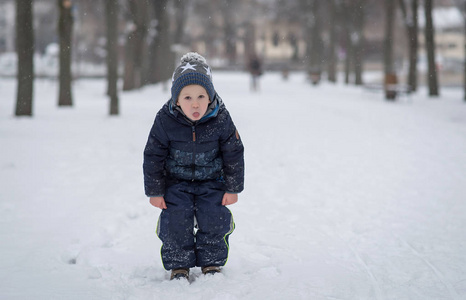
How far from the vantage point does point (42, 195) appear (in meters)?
5.70

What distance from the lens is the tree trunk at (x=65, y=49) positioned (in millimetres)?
14555

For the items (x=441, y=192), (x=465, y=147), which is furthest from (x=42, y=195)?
(x=465, y=147)

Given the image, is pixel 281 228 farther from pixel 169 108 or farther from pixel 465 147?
pixel 465 147

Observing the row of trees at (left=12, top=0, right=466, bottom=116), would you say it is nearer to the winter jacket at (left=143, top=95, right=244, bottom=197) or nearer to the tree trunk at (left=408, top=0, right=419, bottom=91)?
the tree trunk at (left=408, top=0, right=419, bottom=91)

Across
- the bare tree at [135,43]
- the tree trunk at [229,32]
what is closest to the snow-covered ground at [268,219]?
the bare tree at [135,43]

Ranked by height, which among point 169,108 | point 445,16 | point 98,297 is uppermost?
point 445,16

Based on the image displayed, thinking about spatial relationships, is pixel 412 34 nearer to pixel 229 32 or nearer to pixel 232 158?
pixel 232 158

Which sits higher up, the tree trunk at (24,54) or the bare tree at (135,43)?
the bare tree at (135,43)

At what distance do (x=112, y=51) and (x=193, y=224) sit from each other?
11.0 meters

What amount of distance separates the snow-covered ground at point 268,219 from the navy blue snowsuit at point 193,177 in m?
0.21

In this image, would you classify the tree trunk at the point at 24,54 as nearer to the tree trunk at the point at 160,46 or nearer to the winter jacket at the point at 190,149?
the winter jacket at the point at 190,149

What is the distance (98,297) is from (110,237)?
4.29 ft

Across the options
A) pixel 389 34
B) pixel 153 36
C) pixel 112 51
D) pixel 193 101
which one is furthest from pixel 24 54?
pixel 389 34

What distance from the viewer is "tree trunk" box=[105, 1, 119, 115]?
41.7 feet
